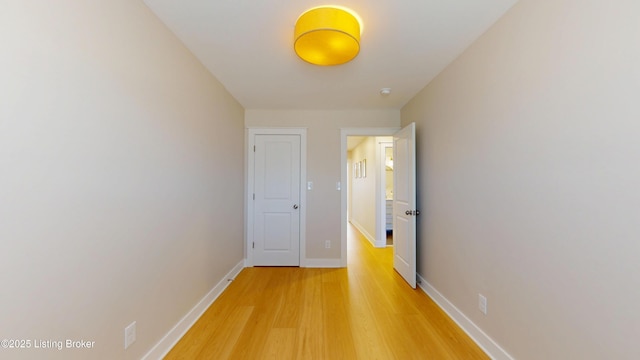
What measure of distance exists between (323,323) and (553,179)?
6.35 ft

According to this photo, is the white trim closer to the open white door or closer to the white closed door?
the white closed door

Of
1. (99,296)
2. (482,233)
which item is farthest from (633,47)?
(99,296)

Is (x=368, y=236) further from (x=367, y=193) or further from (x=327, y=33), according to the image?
(x=327, y=33)

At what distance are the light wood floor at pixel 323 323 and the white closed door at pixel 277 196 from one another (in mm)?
544

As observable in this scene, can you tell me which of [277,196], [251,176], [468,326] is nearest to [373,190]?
[277,196]

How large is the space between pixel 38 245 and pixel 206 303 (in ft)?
5.60

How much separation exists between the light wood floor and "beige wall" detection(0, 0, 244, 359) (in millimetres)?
416

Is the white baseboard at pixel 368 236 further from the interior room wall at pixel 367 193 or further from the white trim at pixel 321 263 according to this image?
the white trim at pixel 321 263

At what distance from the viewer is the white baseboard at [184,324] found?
1.68 meters

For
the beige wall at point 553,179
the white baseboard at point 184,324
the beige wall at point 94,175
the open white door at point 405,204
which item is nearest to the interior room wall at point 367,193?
the open white door at point 405,204

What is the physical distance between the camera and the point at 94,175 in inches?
47.8

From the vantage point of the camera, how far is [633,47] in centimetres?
99

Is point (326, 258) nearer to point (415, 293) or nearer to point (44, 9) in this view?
point (415, 293)

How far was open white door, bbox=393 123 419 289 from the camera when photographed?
2.86 meters
